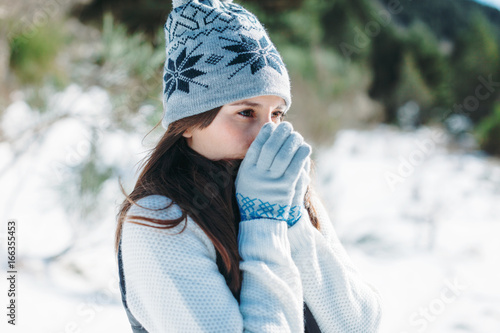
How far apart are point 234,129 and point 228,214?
8.4 inches

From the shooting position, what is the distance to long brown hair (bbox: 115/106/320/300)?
0.88 metres

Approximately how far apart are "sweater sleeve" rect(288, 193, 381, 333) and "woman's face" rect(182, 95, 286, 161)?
24 centimetres

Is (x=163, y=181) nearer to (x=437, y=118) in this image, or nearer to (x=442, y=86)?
(x=437, y=118)

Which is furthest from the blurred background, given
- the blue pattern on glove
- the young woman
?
the blue pattern on glove

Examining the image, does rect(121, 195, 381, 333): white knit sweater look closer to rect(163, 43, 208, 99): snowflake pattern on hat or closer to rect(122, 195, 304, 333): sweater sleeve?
rect(122, 195, 304, 333): sweater sleeve

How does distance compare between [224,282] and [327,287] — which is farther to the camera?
[327,287]

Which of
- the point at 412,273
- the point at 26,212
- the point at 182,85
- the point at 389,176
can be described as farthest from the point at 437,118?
the point at 182,85

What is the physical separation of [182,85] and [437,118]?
8612mm

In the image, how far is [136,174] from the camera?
4.65 ft

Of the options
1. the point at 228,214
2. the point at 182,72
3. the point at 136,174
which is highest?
the point at 182,72

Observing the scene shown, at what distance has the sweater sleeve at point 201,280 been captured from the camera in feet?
2.55

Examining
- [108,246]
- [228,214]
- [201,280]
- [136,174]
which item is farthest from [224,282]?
[108,246]

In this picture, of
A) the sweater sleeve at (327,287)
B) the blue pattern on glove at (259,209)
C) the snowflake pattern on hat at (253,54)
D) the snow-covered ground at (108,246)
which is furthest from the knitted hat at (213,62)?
the snow-covered ground at (108,246)

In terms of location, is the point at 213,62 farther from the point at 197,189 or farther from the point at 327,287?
the point at 327,287
